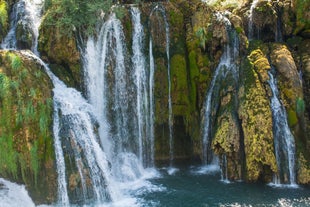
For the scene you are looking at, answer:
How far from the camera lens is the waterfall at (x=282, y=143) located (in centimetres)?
1319

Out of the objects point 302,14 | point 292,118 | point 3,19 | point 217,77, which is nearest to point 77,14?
point 3,19

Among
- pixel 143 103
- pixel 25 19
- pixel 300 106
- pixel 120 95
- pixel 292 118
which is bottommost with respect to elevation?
pixel 292 118

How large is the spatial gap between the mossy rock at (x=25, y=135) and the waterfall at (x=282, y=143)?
26.6 feet

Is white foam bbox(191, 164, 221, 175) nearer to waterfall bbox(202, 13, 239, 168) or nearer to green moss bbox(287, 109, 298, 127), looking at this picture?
waterfall bbox(202, 13, 239, 168)

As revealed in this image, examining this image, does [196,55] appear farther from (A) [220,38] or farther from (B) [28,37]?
(B) [28,37]

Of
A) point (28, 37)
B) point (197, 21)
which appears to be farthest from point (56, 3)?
point (197, 21)

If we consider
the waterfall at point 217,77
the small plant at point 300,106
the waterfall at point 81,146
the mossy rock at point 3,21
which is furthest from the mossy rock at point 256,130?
the mossy rock at point 3,21

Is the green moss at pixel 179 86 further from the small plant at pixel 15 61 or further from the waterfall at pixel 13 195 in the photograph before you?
the waterfall at pixel 13 195

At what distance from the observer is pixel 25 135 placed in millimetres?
11570

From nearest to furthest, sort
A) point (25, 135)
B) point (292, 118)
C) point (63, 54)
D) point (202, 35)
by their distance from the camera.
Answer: point (25, 135)
point (292, 118)
point (63, 54)
point (202, 35)

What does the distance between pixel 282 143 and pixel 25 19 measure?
1202 cm

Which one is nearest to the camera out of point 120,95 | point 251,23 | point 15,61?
point 15,61

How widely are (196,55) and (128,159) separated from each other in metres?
5.48

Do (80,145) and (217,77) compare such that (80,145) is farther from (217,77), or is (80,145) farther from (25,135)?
(217,77)
